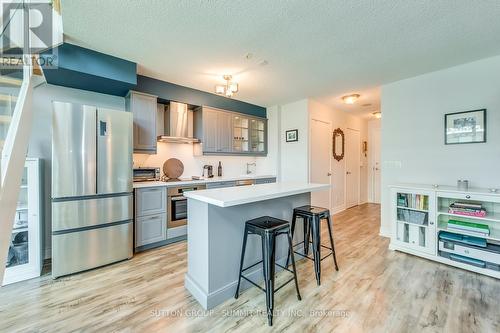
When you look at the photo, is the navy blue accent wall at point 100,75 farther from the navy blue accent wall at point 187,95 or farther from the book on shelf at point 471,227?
the book on shelf at point 471,227

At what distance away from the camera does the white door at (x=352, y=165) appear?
5.46 meters

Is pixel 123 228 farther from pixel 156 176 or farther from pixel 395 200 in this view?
pixel 395 200

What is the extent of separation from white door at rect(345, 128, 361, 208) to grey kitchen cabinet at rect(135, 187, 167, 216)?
4350 mm

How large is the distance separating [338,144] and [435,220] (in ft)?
9.20

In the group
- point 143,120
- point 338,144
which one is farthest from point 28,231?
point 338,144

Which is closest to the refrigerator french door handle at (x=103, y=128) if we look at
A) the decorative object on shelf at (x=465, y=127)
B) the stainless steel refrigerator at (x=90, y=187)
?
the stainless steel refrigerator at (x=90, y=187)

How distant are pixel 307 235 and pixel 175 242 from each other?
1.97 m

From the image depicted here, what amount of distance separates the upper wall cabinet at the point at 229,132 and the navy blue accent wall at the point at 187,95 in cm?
15

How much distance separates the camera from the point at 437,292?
6.60ft

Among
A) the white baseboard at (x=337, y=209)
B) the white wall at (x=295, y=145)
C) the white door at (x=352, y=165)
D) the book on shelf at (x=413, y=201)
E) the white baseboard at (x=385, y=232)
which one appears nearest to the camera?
the book on shelf at (x=413, y=201)

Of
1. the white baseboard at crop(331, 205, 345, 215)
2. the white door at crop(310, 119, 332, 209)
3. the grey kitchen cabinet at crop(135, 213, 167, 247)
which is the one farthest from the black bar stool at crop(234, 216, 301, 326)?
the white baseboard at crop(331, 205, 345, 215)

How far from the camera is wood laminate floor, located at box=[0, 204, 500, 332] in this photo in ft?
5.32

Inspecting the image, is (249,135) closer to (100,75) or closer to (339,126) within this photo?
(339,126)

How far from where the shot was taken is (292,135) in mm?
4559
